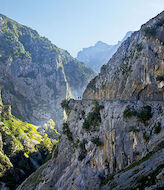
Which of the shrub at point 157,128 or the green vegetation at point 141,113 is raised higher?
the green vegetation at point 141,113

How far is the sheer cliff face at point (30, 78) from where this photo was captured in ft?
475

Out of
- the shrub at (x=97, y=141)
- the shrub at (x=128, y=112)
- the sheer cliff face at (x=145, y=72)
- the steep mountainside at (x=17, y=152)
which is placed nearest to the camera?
the shrub at (x=128, y=112)

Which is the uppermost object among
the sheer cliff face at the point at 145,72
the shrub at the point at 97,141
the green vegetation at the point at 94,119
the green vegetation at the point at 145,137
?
the sheer cliff face at the point at 145,72

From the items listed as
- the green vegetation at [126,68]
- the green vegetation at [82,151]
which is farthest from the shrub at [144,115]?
the green vegetation at [126,68]

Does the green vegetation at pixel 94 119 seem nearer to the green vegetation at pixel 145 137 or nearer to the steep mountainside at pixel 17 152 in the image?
the green vegetation at pixel 145 137

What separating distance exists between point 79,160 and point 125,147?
12556mm

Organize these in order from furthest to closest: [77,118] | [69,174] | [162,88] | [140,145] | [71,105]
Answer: [71,105] → [77,118] → [69,174] → [162,88] → [140,145]

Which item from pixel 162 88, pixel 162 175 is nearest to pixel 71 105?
pixel 162 88

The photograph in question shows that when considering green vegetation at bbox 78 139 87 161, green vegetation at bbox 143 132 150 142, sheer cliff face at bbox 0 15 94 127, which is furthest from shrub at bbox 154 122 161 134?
sheer cliff face at bbox 0 15 94 127

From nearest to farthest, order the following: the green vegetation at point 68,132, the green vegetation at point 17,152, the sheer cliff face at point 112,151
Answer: the sheer cliff face at point 112,151 < the green vegetation at point 68,132 < the green vegetation at point 17,152

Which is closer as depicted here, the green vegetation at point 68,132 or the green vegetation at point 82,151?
the green vegetation at point 82,151

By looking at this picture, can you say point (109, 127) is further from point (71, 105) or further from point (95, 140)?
point (71, 105)

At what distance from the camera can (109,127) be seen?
1144 inches

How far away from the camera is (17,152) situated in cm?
7800
